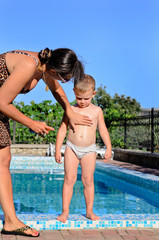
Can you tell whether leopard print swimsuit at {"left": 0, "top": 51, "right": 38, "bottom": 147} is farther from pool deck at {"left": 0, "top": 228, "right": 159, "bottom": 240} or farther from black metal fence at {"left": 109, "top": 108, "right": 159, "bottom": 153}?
black metal fence at {"left": 109, "top": 108, "right": 159, "bottom": 153}

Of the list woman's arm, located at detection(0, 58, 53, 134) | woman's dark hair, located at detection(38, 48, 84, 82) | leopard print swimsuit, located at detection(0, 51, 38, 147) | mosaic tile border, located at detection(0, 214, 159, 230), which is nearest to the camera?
woman's arm, located at detection(0, 58, 53, 134)

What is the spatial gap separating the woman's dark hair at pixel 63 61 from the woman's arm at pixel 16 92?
179mm

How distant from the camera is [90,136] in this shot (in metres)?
3.54

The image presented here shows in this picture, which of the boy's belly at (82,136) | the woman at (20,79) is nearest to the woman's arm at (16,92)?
the woman at (20,79)

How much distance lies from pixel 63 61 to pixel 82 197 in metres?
3.68

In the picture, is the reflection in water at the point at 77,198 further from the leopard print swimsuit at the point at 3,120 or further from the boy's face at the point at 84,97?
the leopard print swimsuit at the point at 3,120

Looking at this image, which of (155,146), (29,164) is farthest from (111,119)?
(29,164)

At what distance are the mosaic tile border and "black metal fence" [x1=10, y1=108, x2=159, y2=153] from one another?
7.67 metres

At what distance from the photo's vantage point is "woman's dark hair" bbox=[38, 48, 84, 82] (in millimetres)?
2723

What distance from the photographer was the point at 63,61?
2.72 metres

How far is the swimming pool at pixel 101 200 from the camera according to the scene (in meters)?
3.35

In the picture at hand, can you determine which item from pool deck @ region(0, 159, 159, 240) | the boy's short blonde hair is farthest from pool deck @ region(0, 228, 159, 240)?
the boy's short blonde hair

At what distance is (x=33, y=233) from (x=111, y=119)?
41.8ft

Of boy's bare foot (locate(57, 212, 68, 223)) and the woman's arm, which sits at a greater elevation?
the woman's arm
